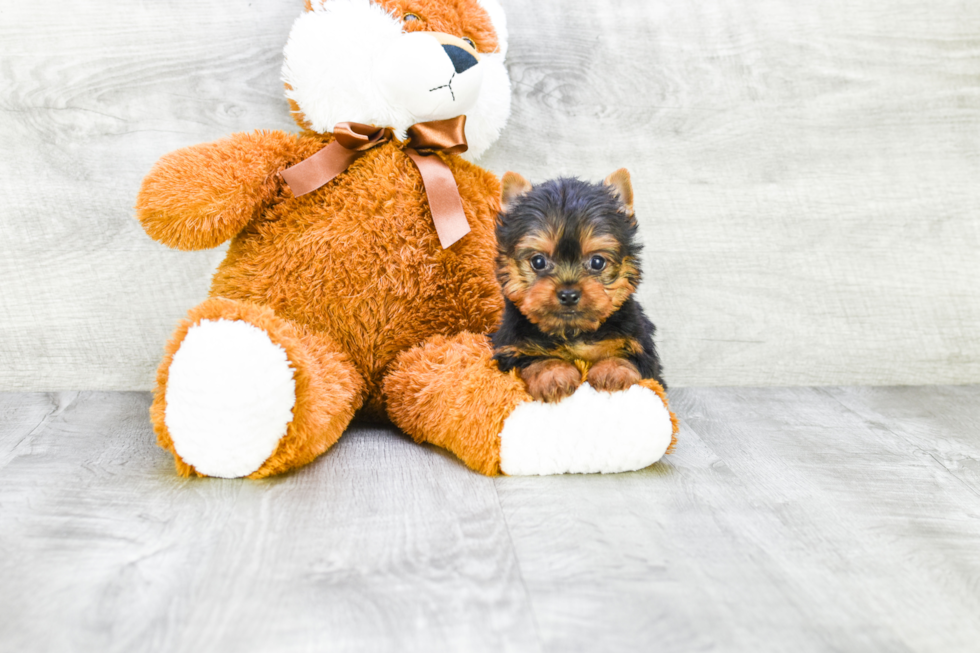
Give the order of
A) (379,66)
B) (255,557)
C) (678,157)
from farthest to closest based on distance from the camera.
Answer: (678,157), (379,66), (255,557)

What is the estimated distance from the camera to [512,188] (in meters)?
1.17

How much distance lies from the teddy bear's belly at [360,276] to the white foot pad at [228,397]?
227 mm

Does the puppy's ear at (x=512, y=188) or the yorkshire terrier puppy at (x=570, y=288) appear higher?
the puppy's ear at (x=512, y=188)

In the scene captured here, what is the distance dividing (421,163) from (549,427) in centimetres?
56

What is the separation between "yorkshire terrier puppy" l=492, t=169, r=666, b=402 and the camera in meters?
1.07

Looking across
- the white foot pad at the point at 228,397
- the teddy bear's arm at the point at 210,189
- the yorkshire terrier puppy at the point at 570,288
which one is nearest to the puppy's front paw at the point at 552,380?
the yorkshire terrier puppy at the point at 570,288

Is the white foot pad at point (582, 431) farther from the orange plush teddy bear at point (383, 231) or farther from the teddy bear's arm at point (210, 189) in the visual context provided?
the teddy bear's arm at point (210, 189)

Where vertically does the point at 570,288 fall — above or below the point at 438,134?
below

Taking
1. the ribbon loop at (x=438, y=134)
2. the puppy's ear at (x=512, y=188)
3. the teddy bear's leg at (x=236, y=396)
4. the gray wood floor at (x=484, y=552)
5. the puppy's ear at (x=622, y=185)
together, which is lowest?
the gray wood floor at (x=484, y=552)

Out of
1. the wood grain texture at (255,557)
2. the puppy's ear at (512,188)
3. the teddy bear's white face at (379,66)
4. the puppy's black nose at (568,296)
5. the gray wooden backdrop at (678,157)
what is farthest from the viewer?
the gray wooden backdrop at (678,157)

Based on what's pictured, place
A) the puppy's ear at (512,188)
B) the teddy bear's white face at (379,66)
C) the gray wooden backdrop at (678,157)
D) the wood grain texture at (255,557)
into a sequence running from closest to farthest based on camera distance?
the wood grain texture at (255,557), the puppy's ear at (512,188), the teddy bear's white face at (379,66), the gray wooden backdrop at (678,157)

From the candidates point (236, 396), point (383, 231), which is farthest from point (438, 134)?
point (236, 396)

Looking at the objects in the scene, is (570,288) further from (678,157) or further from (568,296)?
(678,157)

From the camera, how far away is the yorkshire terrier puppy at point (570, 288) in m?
1.07
